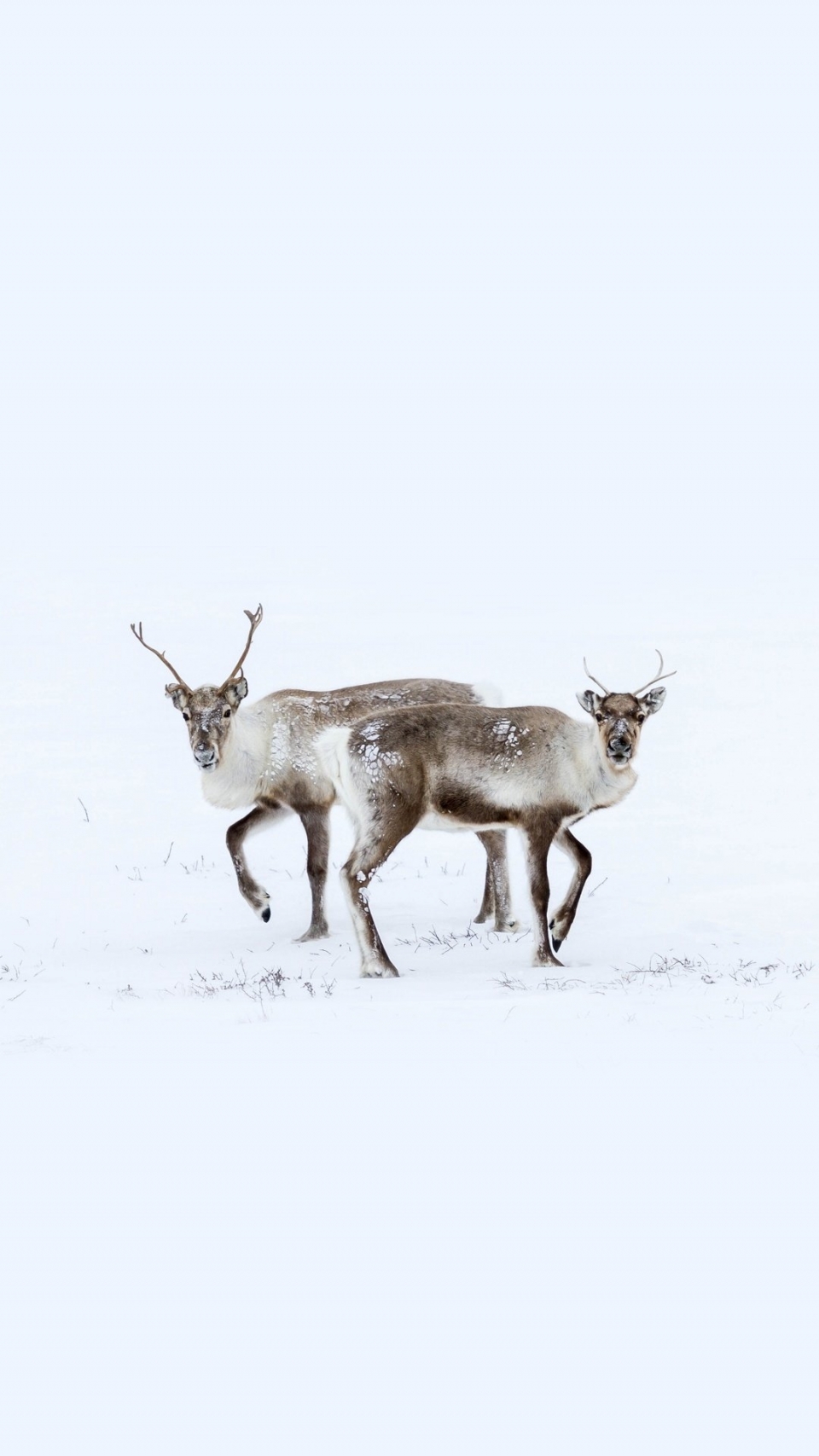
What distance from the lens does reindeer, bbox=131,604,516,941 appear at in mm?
11336

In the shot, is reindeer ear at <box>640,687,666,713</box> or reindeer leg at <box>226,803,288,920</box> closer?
reindeer ear at <box>640,687,666,713</box>

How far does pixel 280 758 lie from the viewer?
38.7 feet

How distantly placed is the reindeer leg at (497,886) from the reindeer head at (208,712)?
1922 mm

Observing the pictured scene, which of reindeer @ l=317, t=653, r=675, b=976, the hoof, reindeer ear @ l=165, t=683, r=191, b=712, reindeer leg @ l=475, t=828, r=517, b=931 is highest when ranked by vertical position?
reindeer ear @ l=165, t=683, r=191, b=712

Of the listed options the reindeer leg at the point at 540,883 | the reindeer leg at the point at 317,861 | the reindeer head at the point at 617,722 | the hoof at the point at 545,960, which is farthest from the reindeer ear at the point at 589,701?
the reindeer leg at the point at 317,861

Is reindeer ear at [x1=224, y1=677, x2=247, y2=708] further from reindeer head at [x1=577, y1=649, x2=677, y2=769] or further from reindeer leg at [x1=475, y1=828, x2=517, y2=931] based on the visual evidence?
reindeer head at [x1=577, y1=649, x2=677, y2=769]

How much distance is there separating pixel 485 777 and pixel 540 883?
73 centimetres

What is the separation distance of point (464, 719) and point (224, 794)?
2194 mm

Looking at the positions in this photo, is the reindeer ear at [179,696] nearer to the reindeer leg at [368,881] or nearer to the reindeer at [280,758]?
the reindeer at [280,758]

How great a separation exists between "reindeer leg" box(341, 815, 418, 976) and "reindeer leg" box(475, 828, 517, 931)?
134 cm

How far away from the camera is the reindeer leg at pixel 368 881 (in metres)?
9.74

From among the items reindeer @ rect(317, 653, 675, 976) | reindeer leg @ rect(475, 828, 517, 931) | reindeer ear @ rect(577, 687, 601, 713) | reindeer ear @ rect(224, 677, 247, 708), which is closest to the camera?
reindeer @ rect(317, 653, 675, 976)

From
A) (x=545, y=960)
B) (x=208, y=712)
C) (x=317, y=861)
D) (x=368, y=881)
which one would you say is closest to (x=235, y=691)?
(x=208, y=712)

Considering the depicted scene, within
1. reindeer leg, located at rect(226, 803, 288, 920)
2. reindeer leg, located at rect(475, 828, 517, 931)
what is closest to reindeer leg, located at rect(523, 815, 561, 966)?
reindeer leg, located at rect(475, 828, 517, 931)
